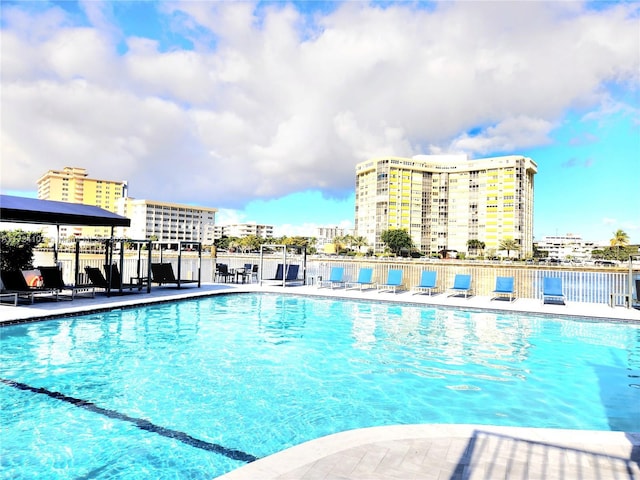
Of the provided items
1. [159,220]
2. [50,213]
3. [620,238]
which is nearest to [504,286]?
[50,213]

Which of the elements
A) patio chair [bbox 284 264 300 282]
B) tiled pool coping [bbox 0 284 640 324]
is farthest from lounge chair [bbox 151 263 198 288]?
patio chair [bbox 284 264 300 282]

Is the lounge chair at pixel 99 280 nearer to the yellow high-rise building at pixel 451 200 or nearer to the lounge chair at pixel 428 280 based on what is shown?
the lounge chair at pixel 428 280

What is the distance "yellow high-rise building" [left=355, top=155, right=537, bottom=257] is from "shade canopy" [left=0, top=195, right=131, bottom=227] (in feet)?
320

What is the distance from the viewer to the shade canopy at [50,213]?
1076 cm

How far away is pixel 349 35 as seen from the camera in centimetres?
1797

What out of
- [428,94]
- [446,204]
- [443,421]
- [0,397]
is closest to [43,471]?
[0,397]

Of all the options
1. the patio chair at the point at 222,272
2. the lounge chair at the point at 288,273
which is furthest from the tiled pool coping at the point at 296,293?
the patio chair at the point at 222,272

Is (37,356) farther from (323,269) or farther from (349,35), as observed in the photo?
(349,35)

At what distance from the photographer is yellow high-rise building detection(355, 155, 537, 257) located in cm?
10038

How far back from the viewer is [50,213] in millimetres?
11453

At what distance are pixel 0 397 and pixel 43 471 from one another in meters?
2.38

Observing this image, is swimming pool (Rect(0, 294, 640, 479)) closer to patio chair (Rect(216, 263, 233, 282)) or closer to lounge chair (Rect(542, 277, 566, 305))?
lounge chair (Rect(542, 277, 566, 305))

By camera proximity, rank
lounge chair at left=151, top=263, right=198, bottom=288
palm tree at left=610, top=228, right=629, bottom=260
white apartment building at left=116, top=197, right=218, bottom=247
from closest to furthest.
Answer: lounge chair at left=151, top=263, right=198, bottom=288, palm tree at left=610, top=228, right=629, bottom=260, white apartment building at left=116, top=197, right=218, bottom=247

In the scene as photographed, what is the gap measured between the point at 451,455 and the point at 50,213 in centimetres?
1223
